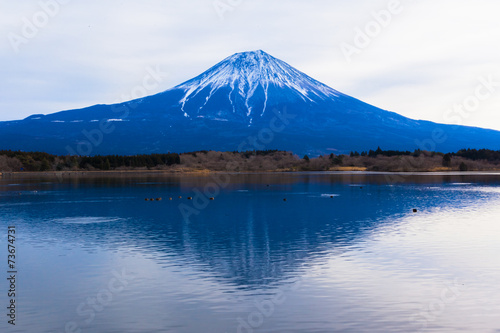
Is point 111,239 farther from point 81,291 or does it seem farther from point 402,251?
point 402,251

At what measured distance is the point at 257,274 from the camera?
22.7 m

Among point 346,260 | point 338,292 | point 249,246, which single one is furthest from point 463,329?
point 249,246

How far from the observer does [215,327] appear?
15.6 m

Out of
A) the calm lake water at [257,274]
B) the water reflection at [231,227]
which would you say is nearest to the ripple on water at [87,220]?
the water reflection at [231,227]

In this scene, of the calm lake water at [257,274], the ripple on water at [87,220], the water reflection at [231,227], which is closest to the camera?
the calm lake water at [257,274]

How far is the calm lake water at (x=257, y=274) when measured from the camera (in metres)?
16.4

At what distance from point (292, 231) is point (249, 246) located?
7.03 meters

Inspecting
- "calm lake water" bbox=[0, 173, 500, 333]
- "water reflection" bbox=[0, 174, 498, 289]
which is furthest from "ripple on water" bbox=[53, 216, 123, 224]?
"calm lake water" bbox=[0, 173, 500, 333]

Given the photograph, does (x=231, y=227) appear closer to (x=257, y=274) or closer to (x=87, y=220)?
(x=87, y=220)

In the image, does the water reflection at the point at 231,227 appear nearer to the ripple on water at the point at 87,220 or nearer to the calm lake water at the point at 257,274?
the ripple on water at the point at 87,220

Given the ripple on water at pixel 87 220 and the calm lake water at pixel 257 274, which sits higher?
the ripple on water at pixel 87 220

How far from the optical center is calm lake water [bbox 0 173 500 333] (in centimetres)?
1636

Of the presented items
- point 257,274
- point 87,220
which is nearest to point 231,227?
point 87,220

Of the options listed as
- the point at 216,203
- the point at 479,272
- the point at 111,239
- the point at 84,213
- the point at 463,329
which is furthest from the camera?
the point at 216,203
